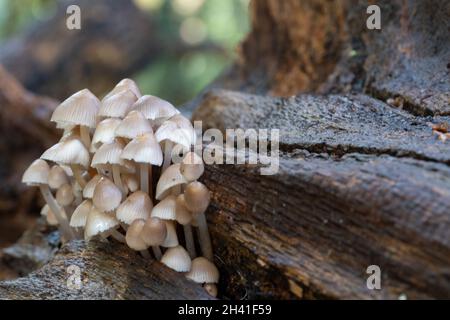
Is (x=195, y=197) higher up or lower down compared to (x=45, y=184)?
higher up

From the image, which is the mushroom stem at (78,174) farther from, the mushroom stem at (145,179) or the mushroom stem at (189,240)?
the mushroom stem at (189,240)

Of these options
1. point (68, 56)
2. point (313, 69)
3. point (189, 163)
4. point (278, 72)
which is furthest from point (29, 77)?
point (189, 163)

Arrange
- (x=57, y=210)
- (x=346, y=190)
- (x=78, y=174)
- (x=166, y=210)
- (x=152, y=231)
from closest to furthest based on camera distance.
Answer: (x=346, y=190) → (x=152, y=231) → (x=166, y=210) → (x=78, y=174) → (x=57, y=210)

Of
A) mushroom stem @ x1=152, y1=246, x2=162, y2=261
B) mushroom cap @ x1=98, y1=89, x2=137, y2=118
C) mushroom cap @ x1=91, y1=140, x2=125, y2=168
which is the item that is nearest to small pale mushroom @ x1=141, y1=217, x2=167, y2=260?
mushroom stem @ x1=152, y1=246, x2=162, y2=261

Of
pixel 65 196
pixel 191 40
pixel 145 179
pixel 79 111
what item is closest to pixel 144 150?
pixel 145 179

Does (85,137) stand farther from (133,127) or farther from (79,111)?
(133,127)
